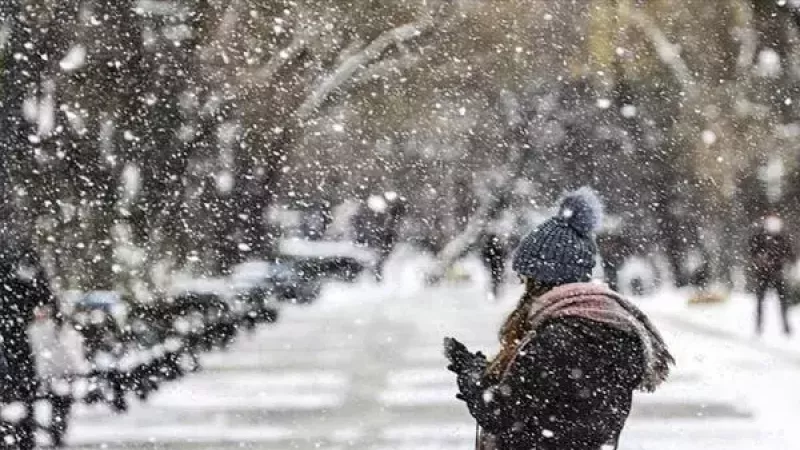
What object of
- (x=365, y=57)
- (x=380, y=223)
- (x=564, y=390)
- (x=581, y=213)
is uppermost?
(x=380, y=223)

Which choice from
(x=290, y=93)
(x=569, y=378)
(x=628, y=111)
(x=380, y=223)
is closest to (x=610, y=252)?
(x=628, y=111)

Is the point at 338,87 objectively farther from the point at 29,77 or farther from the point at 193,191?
the point at 29,77

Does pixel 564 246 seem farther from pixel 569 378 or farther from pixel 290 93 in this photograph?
pixel 290 93

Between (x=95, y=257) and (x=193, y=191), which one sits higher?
(x=193, y=191)

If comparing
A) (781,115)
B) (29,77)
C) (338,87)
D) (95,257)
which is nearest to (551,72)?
(781,115)

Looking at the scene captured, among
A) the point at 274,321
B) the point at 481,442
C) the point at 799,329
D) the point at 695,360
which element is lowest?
the point at 481,442

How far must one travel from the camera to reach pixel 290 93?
51.1 feet

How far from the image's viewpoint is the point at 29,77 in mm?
8414

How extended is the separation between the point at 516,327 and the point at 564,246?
0.98 feet

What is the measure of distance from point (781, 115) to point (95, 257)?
12605mm

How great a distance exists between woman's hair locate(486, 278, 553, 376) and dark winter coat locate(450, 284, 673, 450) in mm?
88

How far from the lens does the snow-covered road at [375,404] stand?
30.6ft

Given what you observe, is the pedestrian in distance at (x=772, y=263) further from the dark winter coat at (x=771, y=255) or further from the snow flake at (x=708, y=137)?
the snow flake at (x=708, y=137)

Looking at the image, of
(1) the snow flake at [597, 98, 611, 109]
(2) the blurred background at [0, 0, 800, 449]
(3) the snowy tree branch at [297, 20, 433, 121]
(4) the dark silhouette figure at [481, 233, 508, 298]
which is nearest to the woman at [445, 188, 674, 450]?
(2) the blurred background at [0, 0, 800, 449]
